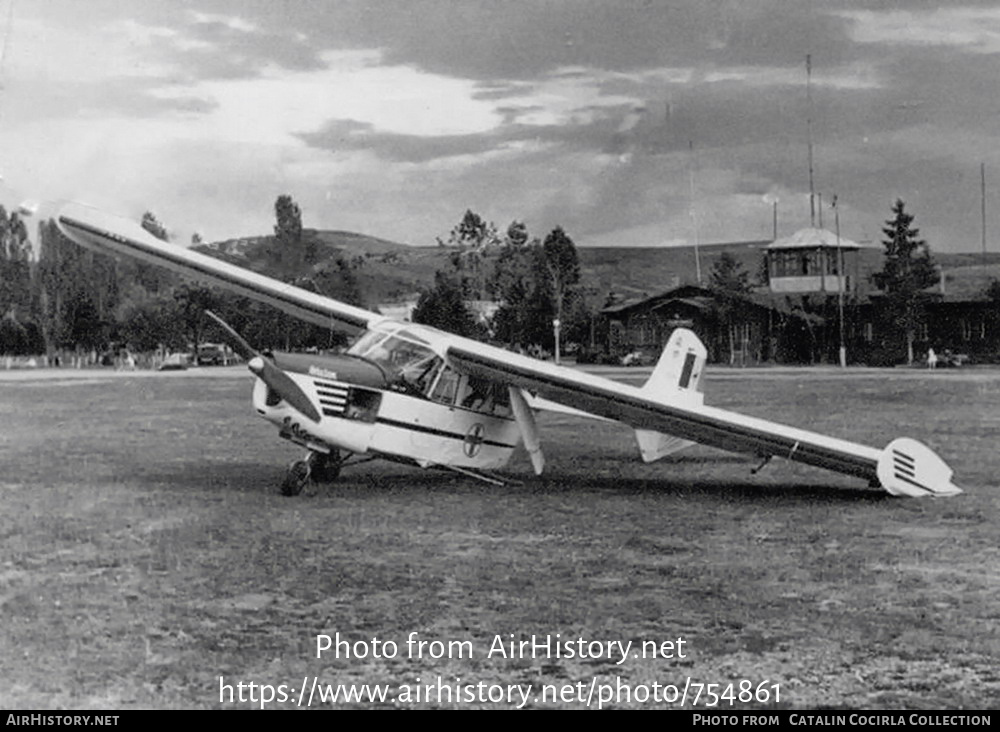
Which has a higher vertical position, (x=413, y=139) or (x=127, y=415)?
(x=413, y=139)

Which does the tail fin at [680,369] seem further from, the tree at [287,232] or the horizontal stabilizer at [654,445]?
the tree at [287,232]

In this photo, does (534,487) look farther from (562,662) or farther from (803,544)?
(562,662)

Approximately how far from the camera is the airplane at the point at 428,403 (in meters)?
11.3

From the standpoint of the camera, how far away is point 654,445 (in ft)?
49.1

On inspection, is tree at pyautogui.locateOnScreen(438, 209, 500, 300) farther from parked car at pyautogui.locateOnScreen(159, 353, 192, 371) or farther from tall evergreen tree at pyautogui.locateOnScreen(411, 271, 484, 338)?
parked car at pyautogui.locateOnScreen(159, 353, 192, 371)

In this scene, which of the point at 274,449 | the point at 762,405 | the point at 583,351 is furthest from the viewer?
the point at 583,351

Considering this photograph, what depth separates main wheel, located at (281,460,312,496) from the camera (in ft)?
38.6

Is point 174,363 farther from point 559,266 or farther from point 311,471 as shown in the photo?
point 311,471

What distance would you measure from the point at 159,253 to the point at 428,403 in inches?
144

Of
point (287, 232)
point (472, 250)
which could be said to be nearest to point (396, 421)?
point (472, 250)

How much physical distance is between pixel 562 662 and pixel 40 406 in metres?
23.4

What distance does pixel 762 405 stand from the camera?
20516 mm

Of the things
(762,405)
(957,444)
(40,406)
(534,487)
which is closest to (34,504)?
(534,487)

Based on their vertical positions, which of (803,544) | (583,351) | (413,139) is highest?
(413,139)
